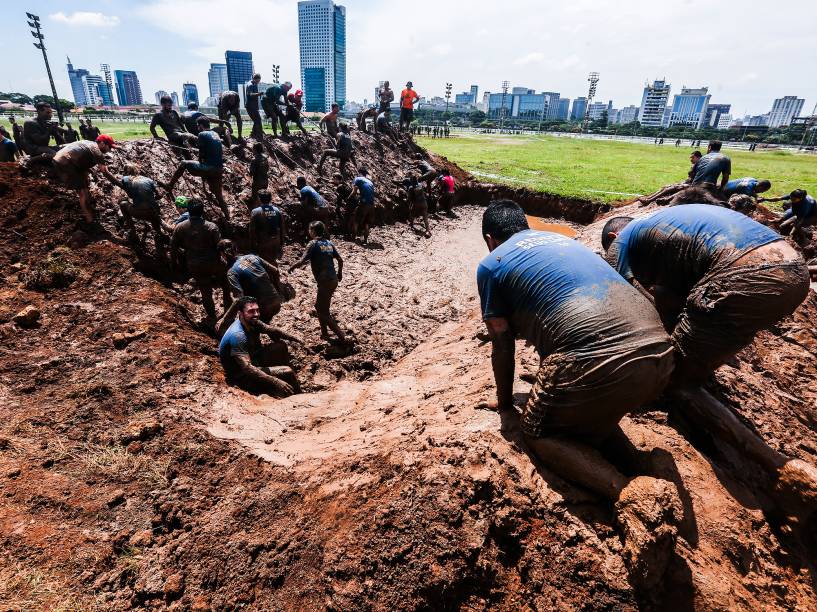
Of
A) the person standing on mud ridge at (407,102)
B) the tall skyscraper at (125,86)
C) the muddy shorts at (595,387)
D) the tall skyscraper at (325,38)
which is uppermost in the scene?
the tall skyscraper at (325,38)

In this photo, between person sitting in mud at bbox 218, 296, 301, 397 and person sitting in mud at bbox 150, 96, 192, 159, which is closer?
person sitting in mud at bbox 218, 296, 301, 397

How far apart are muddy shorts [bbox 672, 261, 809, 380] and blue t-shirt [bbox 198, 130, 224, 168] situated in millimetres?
8719

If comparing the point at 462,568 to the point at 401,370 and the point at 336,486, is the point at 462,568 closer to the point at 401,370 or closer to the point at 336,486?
the point at 336,486

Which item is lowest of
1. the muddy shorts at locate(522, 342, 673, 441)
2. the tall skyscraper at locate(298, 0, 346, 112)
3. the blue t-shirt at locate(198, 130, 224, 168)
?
the muddy shorts at locate(522, 342, 673, 441)

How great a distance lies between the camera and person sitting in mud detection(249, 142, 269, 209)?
10068 mm

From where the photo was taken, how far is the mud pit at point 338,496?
7.38 ft

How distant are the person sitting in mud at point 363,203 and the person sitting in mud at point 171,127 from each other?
4.40 meters

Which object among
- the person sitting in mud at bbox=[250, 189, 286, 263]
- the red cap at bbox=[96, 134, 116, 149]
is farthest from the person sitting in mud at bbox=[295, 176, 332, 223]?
the red cap at bbox=[96, 134, 116, 149]

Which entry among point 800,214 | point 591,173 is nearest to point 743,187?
point 800,214

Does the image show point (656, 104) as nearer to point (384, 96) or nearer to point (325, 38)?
point (325, 38)

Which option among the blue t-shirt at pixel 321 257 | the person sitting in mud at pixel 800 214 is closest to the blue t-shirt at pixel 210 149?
the blue t-shirt at pixel 321 257

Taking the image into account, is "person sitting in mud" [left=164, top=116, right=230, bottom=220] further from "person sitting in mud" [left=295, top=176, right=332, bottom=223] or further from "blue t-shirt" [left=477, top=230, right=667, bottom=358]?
"blue t-shirt" [left=477, top=230, right=667, bottom=358]

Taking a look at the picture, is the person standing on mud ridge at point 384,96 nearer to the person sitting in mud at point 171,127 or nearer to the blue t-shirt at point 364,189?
the blue t-shirt at point 364,189

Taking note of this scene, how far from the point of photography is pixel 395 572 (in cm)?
229
